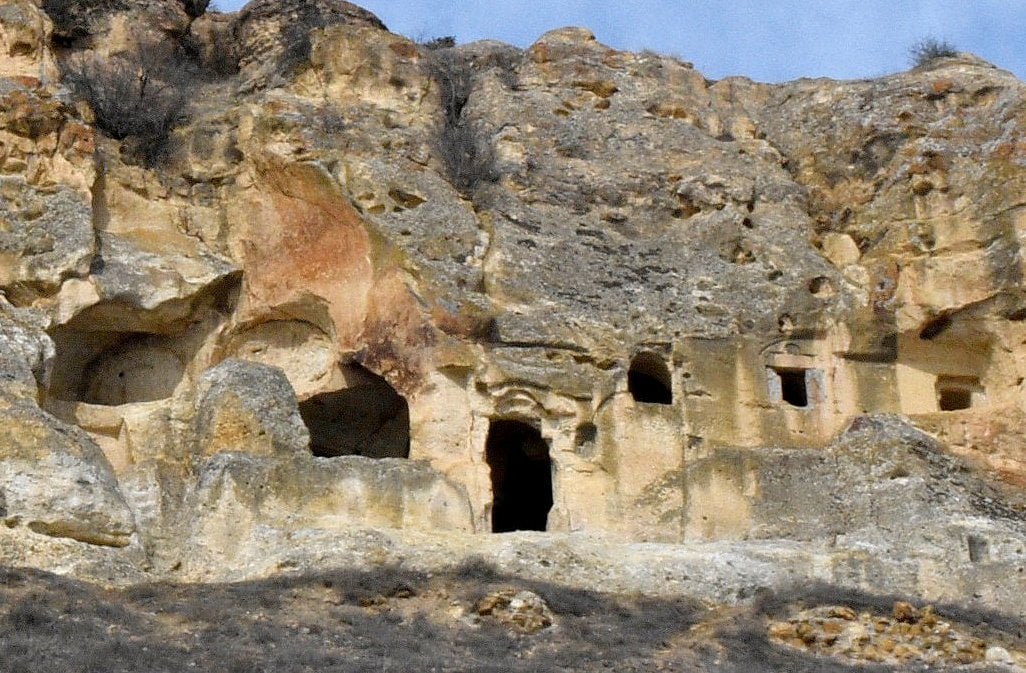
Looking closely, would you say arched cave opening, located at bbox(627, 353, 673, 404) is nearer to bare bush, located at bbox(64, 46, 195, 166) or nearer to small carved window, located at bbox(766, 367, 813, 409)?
small carved window, located at bbox(766, 367, 813, 409)

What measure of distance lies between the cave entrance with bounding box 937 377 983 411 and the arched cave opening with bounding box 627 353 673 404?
3466 millimetres

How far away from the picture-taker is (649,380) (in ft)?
70.3

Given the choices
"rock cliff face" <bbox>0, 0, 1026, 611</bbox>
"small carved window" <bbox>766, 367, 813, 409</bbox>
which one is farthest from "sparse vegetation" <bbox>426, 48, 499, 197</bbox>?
"small carved window" <bbox>766, 367, 813, 409</bbox>

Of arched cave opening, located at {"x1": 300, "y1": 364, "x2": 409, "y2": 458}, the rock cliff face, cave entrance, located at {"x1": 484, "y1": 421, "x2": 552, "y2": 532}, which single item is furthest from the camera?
arched cave opening, located at {"x1": 300, "y1": 364, "x2": 409, "y2": 458}

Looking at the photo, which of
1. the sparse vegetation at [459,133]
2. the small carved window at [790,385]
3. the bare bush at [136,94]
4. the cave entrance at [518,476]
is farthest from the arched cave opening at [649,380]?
the bare bush at [136,94]

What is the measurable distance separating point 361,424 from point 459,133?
13.9ft

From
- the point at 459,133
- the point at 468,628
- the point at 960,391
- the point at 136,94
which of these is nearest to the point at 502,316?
Answer: the point at 459,133

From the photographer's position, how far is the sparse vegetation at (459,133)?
22203 millimetres

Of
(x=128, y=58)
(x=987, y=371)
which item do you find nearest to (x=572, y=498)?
(x=987, y=371)

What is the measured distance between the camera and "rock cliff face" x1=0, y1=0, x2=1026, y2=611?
1750 centimetres

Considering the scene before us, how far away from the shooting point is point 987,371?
21.2m

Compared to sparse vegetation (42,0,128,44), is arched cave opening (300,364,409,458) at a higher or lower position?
lower

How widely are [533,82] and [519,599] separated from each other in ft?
35.3

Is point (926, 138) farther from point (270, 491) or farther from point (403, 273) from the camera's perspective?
point (270, 491)
